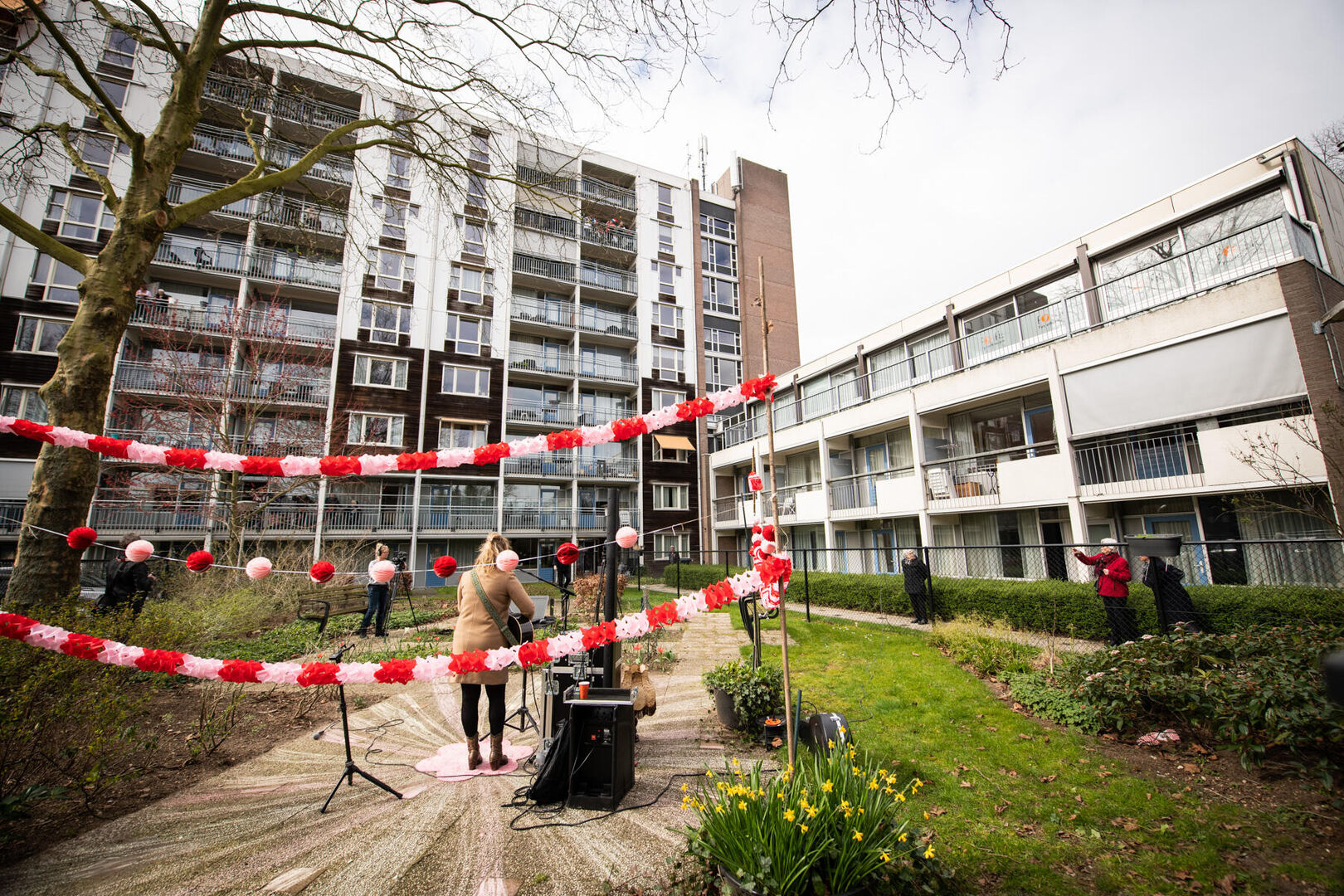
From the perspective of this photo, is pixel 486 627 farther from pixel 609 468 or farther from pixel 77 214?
pixel 77 214

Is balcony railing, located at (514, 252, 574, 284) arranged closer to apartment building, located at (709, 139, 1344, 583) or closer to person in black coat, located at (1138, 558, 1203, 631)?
apartment building, located at (709, 139, 1344, 583)

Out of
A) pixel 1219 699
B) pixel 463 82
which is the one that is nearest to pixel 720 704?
pixel 1219 699

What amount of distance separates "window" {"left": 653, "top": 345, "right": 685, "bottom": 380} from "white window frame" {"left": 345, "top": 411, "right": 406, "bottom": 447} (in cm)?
1247

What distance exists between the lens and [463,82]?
7.05m

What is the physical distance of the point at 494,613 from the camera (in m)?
4.37

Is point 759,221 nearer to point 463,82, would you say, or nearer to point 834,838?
point 463,82

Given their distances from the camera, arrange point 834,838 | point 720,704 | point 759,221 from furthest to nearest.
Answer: point 759,221, point 720,704, point 834,838

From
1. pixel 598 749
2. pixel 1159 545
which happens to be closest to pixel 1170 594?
pixel 1159 545

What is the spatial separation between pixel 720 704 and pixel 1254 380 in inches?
461

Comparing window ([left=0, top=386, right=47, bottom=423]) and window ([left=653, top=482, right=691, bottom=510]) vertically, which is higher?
window ([left=0, top=386, right=47, bottom=423])

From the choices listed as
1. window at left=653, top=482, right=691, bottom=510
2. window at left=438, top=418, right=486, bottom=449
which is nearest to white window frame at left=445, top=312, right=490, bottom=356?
window at left=438, top=418, right=486, bottom=449

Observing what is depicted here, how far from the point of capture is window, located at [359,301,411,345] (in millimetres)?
22406

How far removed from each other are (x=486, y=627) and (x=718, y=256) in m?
29.3

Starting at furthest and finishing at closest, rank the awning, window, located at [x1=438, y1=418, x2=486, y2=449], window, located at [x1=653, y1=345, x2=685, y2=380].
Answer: window, located at [x1=653, y1=345, x2=685, y2=380], the awning, window, located at [x1=438, y1=418, x2=486, y2=449]
